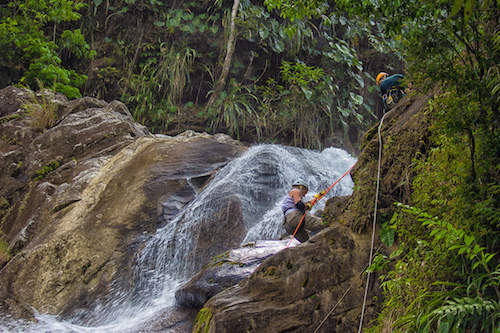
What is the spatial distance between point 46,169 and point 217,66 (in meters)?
7.24

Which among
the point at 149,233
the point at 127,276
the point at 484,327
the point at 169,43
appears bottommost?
the point at 127,276

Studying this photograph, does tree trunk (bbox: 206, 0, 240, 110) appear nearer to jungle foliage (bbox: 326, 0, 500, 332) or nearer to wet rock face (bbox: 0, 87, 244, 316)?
wet rock face (bbox: 0, 87, 244, 316)

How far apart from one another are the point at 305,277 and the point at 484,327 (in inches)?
63.0

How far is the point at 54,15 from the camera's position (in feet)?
40.5

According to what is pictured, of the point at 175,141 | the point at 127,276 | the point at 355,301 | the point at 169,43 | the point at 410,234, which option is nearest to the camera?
the point at 410,234

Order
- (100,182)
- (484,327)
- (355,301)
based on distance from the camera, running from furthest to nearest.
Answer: (100,182)
(355,301)
(484,327)

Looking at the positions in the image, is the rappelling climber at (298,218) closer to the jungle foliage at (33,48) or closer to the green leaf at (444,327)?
the green leaf at (444,327)

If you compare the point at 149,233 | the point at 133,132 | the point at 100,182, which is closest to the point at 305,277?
the point at 149,233

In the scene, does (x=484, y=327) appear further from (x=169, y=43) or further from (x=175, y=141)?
(x=169, y=43)

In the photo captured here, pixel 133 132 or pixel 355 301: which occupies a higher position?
pixel 133 132

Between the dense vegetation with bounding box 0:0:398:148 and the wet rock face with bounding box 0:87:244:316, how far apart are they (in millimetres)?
3335

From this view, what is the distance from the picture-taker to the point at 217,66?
48.4ft

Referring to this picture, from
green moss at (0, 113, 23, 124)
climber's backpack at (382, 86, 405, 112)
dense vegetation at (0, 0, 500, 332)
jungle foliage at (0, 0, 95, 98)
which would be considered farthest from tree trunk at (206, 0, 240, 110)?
climber's backpack at (382, 86, 405, 112)

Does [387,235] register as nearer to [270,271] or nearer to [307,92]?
[270,271]
